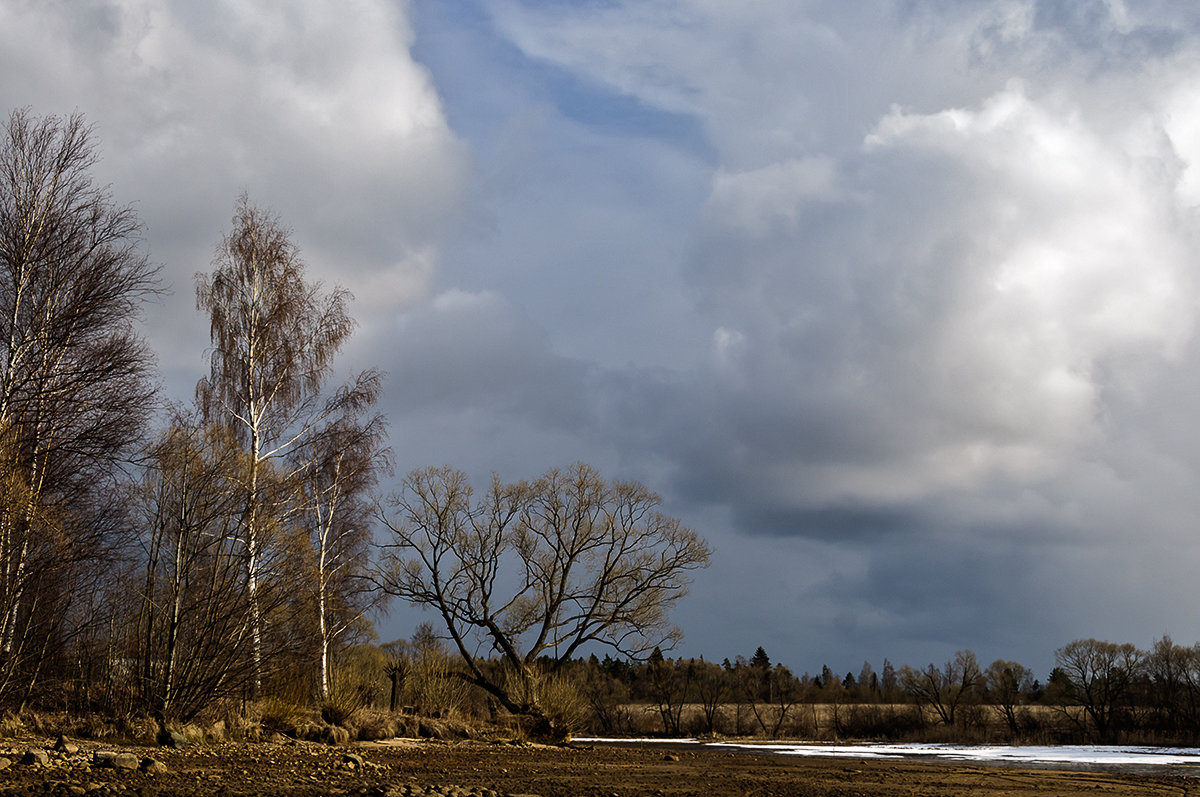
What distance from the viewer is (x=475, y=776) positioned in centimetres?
1498

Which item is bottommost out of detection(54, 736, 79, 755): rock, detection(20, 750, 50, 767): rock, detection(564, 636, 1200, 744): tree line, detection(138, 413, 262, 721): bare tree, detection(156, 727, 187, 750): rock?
detection(564, 636, 1200, 744): tree line

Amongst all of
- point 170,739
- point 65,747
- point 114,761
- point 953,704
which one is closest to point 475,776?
point 170,739

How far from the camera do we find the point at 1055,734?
208 feet

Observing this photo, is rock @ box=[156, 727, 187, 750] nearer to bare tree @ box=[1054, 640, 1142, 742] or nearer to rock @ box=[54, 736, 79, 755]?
rock @ box=[54, 736, 79, 755]

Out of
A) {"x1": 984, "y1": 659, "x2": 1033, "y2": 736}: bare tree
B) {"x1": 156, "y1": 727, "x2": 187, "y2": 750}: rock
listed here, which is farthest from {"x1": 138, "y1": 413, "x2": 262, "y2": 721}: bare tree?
{"x1": 984, "y1": 659, "x2": 1033, "y2": 736}: bare tree

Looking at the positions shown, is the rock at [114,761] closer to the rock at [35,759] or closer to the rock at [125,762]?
the rock at [125,762]

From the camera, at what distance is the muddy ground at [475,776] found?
10.3 metres

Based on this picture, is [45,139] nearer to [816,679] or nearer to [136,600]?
[136,600]

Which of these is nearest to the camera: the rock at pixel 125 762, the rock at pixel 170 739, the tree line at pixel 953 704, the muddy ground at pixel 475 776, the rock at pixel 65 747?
the muddy ground at pixel 475 776

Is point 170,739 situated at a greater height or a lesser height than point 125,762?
lesser

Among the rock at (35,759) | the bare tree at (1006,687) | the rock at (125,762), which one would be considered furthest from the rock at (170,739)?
the bare tree at (1006,687)

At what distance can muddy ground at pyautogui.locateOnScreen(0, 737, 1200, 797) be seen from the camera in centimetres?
1026

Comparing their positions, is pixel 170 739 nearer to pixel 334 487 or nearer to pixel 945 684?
pixel 334 487

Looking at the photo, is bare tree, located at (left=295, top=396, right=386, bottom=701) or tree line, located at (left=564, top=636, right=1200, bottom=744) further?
tree line, located at (left=564, top=636, right=1200, bottom=744)
